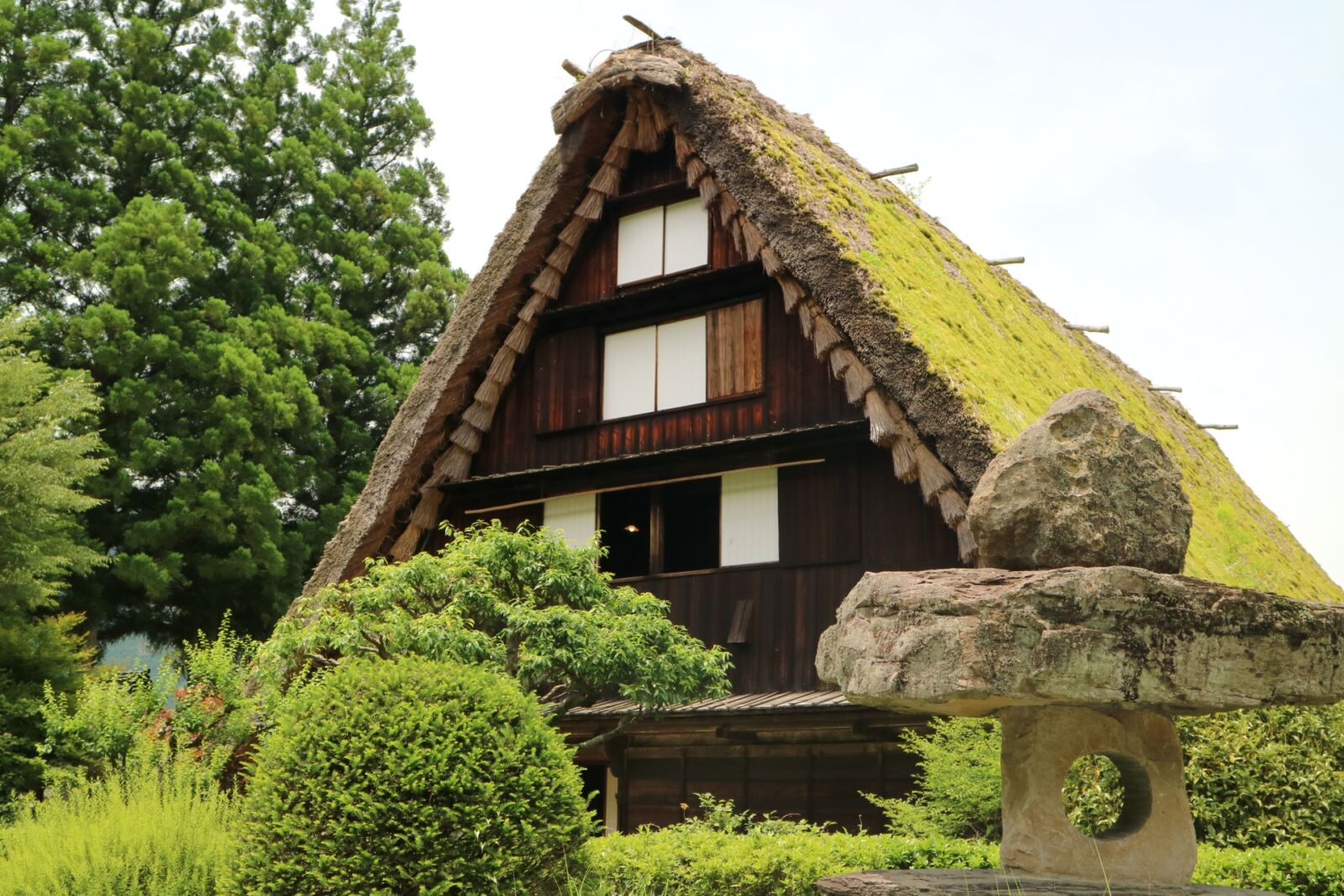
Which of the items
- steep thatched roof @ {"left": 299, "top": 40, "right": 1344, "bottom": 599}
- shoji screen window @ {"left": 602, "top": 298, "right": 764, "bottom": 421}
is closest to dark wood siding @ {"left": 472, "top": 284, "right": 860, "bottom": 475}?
shoji screen window @ {"left": 602, "top": 298, "right": 764, "bottom": 421}

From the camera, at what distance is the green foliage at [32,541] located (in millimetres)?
16234

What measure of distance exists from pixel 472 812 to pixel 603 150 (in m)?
10.3

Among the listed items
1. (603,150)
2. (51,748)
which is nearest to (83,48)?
(603,150)

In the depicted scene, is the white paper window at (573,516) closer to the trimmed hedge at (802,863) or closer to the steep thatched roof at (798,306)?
the steep thatched roof at (798,306)

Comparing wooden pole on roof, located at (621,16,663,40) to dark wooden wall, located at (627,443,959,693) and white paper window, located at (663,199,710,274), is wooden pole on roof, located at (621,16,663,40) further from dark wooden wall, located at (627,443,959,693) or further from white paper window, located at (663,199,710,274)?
dark wooden wall, located at (627,443,959,693)

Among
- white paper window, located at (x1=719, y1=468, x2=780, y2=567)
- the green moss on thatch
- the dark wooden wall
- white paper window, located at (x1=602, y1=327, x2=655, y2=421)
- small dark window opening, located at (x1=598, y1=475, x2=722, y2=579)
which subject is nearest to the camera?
the green moss on thatch

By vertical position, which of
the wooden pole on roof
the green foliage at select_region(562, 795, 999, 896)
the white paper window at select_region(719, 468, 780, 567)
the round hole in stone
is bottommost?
the green foliage at select_region(562, 795, 999, 896)

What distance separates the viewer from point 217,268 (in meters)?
23.3

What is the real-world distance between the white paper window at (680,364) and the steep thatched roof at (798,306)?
1302 millimetres

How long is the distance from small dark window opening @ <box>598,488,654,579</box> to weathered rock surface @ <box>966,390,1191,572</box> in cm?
895

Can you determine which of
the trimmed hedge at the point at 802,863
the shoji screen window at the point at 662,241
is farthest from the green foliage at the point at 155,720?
the shoji screen window at the point at 662,241

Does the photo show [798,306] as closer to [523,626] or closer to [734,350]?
[734,350]

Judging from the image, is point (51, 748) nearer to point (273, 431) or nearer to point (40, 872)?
point (40, 872)

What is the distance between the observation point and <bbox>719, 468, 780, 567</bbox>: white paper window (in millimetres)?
12797
